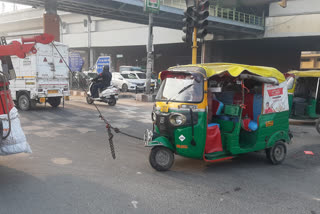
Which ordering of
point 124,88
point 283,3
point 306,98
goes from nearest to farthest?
point 306,98 → point 124,88 → point 283,3

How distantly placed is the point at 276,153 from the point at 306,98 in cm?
539

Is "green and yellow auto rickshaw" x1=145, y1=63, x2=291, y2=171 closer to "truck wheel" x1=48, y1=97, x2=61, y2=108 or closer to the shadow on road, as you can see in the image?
the shadow on road

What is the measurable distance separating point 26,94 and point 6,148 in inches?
339

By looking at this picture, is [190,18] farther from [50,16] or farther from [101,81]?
[50,16]

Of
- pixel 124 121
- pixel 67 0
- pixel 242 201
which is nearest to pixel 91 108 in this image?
pixel 124 121

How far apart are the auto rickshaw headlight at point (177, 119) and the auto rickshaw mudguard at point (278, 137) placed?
6.27 ft

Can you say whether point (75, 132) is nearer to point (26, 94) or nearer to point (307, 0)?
point (26, 94)

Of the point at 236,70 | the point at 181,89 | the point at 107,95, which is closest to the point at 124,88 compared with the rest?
the point at 107,95

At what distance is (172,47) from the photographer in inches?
1531

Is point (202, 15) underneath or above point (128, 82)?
above

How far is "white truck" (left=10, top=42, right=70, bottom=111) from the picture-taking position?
11.9m

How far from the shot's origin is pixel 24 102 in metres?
12.4

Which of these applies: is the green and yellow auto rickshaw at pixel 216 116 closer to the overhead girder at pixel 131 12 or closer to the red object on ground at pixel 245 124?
the red object on ground at pixel 245 124

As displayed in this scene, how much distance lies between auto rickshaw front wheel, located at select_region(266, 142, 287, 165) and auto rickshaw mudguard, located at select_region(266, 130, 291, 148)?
0.34 ft
